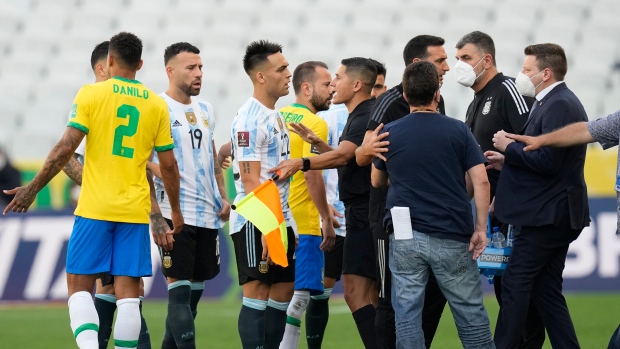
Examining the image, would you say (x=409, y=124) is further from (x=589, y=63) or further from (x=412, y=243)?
(x=589, y=63)

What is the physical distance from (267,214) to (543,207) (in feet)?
6.18

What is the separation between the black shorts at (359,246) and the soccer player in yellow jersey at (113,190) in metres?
1.81

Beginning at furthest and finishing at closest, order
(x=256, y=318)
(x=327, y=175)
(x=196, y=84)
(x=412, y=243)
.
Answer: (x=327, y=175)
(x=196, y=84)
(x=256, y=318)
(x=412, y=243)

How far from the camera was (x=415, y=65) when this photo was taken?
19.8 ft

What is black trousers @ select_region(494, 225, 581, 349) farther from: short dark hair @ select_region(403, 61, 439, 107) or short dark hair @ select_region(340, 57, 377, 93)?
short dark hair @ select_region(340, 57, 377, 93)

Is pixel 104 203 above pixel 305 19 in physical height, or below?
below

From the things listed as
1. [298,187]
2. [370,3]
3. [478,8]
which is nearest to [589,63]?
[478,8]

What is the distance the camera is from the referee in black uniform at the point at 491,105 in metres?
7.11

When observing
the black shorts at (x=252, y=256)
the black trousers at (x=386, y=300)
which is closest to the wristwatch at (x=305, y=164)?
the black shorts at (x=252, y=256)

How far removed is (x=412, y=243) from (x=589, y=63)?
44.1 ft

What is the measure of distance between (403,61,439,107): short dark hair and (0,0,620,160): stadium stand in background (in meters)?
11.0

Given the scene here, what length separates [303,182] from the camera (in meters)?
8.03

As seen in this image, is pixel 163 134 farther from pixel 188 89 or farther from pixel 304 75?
pixel 304 75

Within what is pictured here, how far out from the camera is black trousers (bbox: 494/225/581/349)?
654 cm
